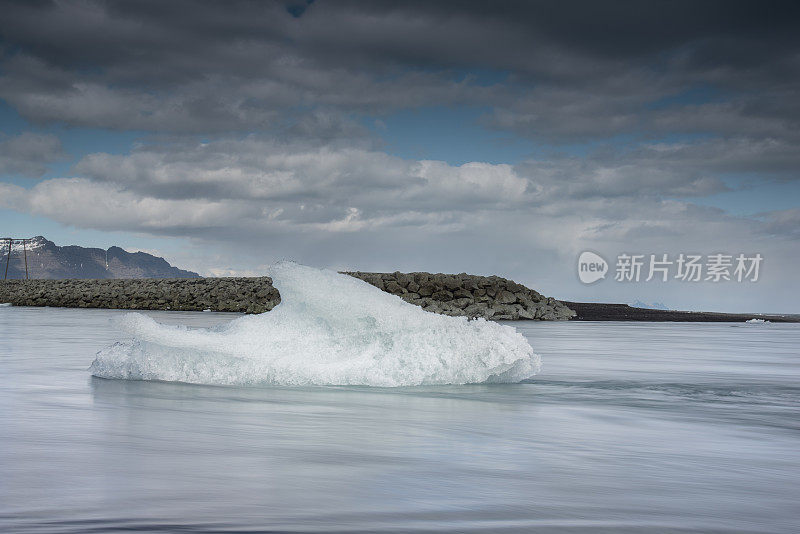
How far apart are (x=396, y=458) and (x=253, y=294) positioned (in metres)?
29.9

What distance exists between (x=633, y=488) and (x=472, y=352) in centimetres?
340

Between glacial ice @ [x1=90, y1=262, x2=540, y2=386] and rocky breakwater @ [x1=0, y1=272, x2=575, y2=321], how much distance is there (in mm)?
18234

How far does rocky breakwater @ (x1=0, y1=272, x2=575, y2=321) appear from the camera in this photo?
28.3 meters

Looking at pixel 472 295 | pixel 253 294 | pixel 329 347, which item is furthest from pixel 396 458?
pixel 253 294

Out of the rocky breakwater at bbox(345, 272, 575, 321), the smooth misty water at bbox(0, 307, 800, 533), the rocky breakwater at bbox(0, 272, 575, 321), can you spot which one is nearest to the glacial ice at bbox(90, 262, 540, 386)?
the smooth misty water at bbox(0, 307, 800, 533)

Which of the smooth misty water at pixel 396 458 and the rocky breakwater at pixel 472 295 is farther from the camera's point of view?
the rocky breakwater at pixel 472 295

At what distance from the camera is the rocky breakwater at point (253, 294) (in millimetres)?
28266

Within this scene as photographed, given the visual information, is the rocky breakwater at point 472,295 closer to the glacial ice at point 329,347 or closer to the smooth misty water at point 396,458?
the glacial ice at point 329,347

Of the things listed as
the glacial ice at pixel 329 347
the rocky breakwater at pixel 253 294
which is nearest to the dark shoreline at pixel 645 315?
the rocky breakwater at pixel 253 294

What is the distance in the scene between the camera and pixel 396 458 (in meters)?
3.41

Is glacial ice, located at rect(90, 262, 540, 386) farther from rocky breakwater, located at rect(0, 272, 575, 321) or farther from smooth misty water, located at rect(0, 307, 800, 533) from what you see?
rocky breakwater, located at rect(0, 272, 575, 321)

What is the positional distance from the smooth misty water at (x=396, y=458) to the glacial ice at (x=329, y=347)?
0.22 metres

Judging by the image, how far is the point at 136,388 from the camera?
5.88 metres

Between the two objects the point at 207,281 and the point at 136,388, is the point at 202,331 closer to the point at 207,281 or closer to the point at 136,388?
the point at 136,388
